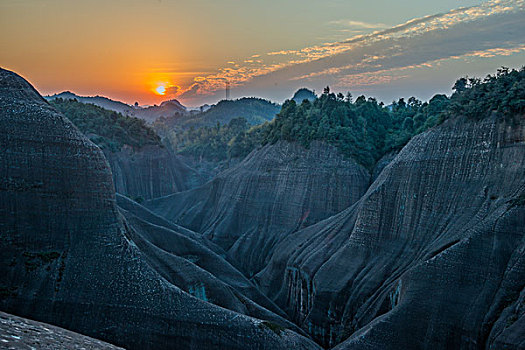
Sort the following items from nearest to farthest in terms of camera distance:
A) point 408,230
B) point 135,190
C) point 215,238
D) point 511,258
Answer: point 511,258 < point 408,230 < point 215,238 < point 135,190

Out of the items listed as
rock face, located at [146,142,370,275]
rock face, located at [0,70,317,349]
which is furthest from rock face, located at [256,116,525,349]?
rock face, located at [146,142,370,275]

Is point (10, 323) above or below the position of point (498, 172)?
below

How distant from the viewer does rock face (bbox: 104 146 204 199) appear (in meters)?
78.1

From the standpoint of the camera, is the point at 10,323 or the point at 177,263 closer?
the point at 10,323

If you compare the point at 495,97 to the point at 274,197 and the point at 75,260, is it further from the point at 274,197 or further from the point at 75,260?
the point at 274,197

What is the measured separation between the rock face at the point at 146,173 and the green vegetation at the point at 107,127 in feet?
4.83

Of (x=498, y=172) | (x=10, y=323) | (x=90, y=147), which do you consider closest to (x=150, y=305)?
(x=90, y=147)

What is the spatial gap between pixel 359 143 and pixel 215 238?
2081 centimetres

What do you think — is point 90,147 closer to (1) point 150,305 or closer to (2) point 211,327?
(1) point 150,305

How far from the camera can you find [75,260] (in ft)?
85.1

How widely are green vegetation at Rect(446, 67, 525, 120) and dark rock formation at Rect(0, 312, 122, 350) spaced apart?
26.6 metres

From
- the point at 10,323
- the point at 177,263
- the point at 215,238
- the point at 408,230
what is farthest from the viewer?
the point at 215,238

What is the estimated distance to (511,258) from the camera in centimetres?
2512

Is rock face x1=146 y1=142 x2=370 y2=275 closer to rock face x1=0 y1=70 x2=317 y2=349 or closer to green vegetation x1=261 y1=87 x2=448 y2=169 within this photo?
green vegetation x1=261 y1=87 x2=448 y2=169
